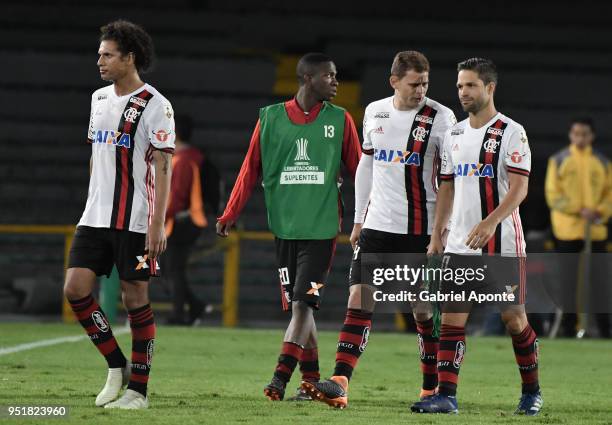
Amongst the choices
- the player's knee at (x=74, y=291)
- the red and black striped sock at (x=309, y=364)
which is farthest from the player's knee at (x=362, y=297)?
the player's knee at (x=74, y=291)

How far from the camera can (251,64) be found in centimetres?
1870

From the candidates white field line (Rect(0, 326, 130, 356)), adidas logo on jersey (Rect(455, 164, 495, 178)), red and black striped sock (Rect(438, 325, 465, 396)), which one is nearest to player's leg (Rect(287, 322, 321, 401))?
red and black striped sock (Rect(438, 325, 465, 396))

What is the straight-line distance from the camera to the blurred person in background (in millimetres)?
14094

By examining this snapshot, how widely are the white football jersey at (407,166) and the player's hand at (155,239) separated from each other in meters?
1.28

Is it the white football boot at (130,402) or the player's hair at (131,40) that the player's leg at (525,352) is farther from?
the player's hair at (131,40)

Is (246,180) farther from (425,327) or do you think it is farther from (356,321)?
(425,327)

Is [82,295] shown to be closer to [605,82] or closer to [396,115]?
[396,115]

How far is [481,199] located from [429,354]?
3.46 ft

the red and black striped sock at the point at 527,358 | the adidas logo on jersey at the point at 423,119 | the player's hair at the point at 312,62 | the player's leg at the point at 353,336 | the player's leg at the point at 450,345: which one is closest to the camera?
the player's leg at the point at 450,345

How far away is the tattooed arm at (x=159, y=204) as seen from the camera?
23.6 feet

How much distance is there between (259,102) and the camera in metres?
18.7

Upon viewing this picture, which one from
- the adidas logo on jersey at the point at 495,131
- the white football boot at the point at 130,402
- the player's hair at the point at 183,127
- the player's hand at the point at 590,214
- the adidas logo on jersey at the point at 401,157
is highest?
the player's hair at the point at 183,127

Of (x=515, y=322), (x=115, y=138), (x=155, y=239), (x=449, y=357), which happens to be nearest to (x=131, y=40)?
(x=115, y=138)

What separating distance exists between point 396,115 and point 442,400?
1.60 m
